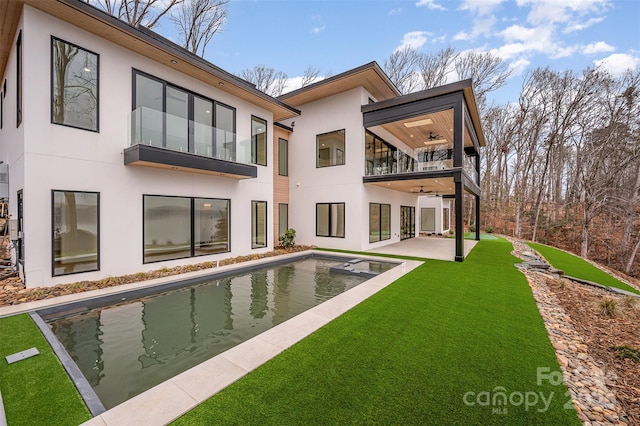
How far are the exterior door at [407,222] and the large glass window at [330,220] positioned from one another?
17.4 ft

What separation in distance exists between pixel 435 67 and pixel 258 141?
18319 mm

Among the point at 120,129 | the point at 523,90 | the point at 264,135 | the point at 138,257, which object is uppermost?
the point at 523,90

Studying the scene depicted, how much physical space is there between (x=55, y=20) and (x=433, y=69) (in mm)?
23098

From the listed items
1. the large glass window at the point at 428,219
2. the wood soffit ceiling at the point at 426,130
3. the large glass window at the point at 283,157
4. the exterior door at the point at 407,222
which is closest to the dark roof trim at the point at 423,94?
the wood soffit ceiling at the point at 426,130

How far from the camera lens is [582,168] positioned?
56.6 ft

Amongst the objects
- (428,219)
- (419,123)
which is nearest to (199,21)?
(419,123)

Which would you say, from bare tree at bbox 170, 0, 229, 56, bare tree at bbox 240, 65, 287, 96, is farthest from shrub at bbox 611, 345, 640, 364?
bare tree at bbox 240, 65, 287, 96

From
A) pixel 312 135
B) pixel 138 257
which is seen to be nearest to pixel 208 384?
pixel 138 257

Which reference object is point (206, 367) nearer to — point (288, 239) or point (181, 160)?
point (181, 160)

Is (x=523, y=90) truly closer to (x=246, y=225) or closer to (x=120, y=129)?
(x=246, y=225)

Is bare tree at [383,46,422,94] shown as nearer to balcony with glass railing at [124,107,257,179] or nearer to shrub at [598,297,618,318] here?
balcony with glass railing at [124,107,257,179]

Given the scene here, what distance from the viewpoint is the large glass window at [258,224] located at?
10688 millimetres

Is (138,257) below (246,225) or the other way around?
below

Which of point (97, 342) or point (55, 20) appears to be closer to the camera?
point (97, 342)
